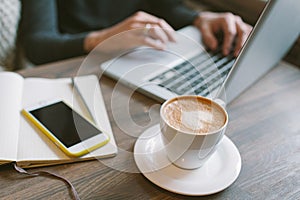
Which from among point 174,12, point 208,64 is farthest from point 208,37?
point 174,12

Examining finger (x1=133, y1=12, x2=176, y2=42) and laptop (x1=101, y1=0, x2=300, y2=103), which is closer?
laptop (x1=101, y1=0, x2=300, y2=103)

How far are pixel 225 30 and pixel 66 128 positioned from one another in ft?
1.78

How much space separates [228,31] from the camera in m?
0.93

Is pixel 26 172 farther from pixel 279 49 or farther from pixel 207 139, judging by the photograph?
pixel 279 49

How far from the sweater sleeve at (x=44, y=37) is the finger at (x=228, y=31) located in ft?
1.33

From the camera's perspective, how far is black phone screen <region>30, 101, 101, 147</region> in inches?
23.8

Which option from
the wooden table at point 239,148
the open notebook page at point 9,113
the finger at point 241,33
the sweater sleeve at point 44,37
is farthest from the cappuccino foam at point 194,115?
the sweater sleeve at point 44,37

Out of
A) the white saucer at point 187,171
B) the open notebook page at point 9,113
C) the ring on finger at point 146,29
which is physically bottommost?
the open notebook page at point 9,113

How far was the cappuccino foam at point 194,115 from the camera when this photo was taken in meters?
0.52

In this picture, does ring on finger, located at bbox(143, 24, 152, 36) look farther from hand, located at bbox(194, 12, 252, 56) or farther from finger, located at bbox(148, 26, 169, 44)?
hand, located at bbox(194, 12, 252, 56)

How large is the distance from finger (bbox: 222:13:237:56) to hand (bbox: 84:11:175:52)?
0.15 metres

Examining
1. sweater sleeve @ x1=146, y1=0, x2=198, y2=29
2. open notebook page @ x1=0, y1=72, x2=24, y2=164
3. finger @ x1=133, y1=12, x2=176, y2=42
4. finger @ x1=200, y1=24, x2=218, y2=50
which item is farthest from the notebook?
sweater sleeve @ x1=146, y1=0, x2=198, y2=29

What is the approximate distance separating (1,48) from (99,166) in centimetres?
60

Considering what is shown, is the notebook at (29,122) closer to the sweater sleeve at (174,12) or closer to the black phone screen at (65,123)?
the black phone screen at (65,123)
